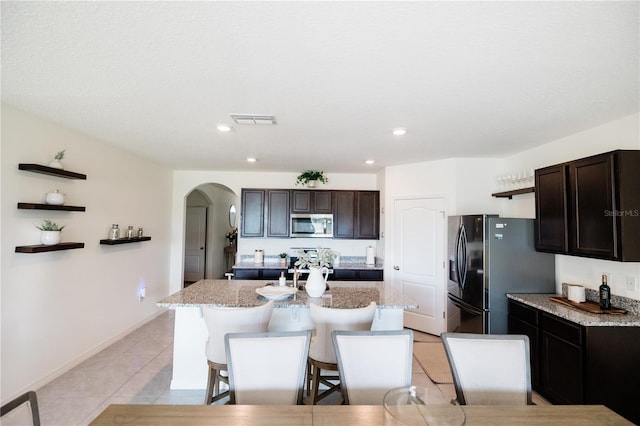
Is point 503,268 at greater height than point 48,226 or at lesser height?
lesser

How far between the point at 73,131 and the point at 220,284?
2.25 m

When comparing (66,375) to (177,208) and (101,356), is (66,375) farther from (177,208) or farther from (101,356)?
(177,208)

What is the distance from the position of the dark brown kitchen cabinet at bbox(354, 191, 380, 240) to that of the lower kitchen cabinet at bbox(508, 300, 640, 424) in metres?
2.93

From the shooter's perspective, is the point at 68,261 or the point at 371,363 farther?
the point at 68,261

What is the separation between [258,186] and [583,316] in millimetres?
4699

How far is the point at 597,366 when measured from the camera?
7.22ft

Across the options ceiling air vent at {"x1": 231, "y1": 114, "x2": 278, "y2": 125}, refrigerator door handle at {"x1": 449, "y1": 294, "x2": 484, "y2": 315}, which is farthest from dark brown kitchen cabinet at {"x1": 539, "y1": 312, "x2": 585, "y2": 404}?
ceiling air vent at {"x1": 231, "y1": 114, "x2": 278, "y2": 125}

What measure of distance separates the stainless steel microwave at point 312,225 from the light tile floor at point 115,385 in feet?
8.09

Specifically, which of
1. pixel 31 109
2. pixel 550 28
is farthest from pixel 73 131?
pixel 550 28

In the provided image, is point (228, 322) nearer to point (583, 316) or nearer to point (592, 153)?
point (583, 316)

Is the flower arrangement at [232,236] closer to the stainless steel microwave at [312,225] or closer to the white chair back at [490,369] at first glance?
the stainless steel microwave at [312,225]

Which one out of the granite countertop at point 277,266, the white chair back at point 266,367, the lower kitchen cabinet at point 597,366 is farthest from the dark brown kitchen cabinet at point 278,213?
the lower kitchen cabinet at point 597,366

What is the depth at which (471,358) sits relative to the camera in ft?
5.20

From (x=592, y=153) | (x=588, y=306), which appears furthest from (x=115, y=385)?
(x=592, y=153)
